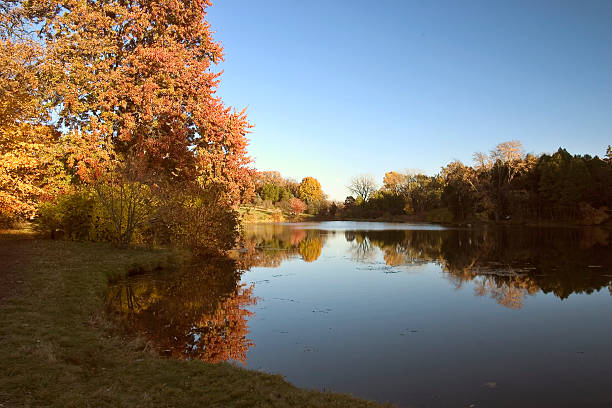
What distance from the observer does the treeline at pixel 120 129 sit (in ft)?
54.5

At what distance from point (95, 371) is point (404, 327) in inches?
244

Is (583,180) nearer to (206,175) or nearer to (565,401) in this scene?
(206,175)

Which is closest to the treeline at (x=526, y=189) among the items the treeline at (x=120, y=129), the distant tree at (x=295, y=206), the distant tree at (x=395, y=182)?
the distant tree at (x=395, y=182)

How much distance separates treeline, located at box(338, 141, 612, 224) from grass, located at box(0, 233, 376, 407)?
54.2 metres

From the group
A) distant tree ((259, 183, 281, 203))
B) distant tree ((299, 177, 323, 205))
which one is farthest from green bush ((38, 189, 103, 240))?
distant tree ((299, 177, 323, 205))

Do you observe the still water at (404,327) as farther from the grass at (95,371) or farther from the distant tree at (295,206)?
the distant tree at (295,206)

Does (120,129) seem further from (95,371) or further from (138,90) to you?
(95,371)

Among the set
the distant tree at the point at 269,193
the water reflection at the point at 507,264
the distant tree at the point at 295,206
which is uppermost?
the distant tree at the point at 269,193

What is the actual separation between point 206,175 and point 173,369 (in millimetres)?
19606

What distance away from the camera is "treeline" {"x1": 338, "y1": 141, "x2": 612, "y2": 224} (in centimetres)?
4869

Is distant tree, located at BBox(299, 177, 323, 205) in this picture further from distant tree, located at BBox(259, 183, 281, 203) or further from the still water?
the still water

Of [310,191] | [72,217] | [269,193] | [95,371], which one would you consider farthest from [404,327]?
[310,191]

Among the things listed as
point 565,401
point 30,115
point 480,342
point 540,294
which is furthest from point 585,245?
point 30,115

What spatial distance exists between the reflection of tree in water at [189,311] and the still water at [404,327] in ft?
0.12
